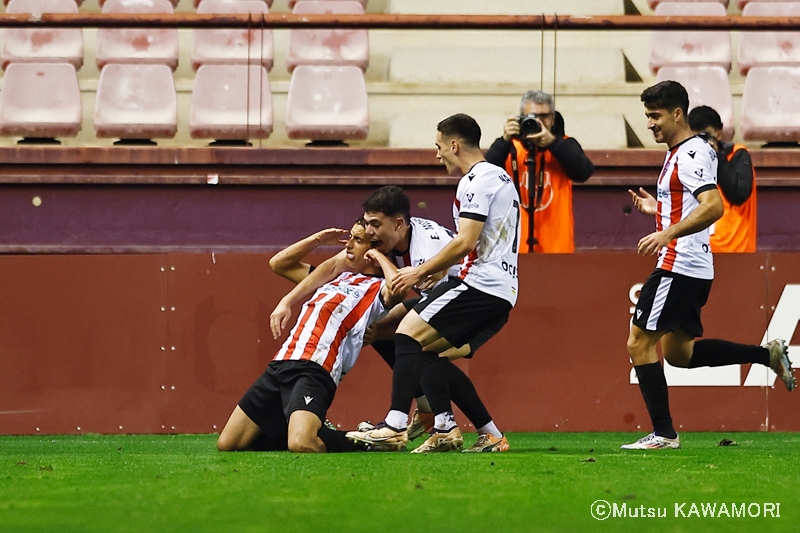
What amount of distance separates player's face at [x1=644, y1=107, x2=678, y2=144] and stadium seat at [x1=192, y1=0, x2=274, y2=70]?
3792mm

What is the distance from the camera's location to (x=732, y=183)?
820cm

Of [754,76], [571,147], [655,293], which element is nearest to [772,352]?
[655,293]

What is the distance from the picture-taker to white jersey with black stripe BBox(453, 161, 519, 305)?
609 cm

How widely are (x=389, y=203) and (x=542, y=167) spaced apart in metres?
2.01

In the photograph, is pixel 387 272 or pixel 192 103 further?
pixel 192 103

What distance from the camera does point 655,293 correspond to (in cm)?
653

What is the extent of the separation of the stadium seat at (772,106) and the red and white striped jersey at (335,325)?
4.16 metres

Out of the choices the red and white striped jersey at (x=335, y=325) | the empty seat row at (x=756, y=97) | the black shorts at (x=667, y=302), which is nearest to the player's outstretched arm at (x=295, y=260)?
the red and white striped jersey at (x=335, y=325)

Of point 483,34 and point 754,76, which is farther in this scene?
point 483,34

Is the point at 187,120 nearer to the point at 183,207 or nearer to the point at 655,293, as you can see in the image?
the point at 183,207

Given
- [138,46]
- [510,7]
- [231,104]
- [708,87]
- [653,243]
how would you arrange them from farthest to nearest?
[510,7] → [138,46] → [708,87] → [231,104] → [653,243]

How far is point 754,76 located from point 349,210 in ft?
11.4

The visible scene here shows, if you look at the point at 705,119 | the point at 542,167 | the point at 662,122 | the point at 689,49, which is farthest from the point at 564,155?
the point at 689,49

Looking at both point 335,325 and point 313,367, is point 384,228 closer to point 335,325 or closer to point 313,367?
point 335,325
